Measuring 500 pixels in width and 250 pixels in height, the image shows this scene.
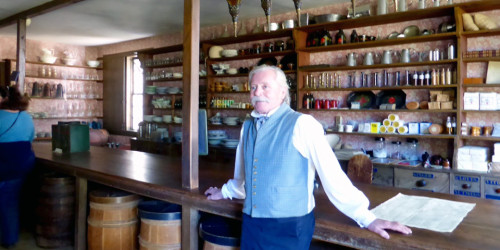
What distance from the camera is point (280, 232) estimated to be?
5.82 ft

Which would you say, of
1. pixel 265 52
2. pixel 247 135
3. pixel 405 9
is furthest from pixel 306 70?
pixel 247 135

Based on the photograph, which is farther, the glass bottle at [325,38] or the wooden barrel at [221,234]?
the glass bottle at [325,38]

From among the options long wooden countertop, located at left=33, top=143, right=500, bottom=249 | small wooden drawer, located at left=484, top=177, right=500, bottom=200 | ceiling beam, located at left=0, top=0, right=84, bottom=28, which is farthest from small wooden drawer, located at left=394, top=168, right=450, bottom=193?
ceiling beam, located at left=0, top=0, right=84, bottom=28

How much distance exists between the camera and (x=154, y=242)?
265 cm

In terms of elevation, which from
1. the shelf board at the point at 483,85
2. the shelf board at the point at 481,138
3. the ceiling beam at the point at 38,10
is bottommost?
the shelf board at the point at 481,138

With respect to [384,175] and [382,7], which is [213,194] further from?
[382,7]

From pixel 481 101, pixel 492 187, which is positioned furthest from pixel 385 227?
pixel 481 101

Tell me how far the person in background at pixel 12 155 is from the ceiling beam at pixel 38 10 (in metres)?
1.54

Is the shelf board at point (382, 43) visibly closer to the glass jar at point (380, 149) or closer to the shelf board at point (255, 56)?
the shelf board at point (255, 56)

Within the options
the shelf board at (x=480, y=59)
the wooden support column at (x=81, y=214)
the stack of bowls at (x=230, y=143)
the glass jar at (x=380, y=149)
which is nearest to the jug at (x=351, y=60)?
the glass jar at (x=380, y=149)

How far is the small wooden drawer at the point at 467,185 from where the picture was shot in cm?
410

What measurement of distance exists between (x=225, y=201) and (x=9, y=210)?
9.07 feet

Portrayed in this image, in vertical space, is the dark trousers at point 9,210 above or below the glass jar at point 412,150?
below

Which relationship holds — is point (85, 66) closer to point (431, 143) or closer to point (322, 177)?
point (431, 143)
